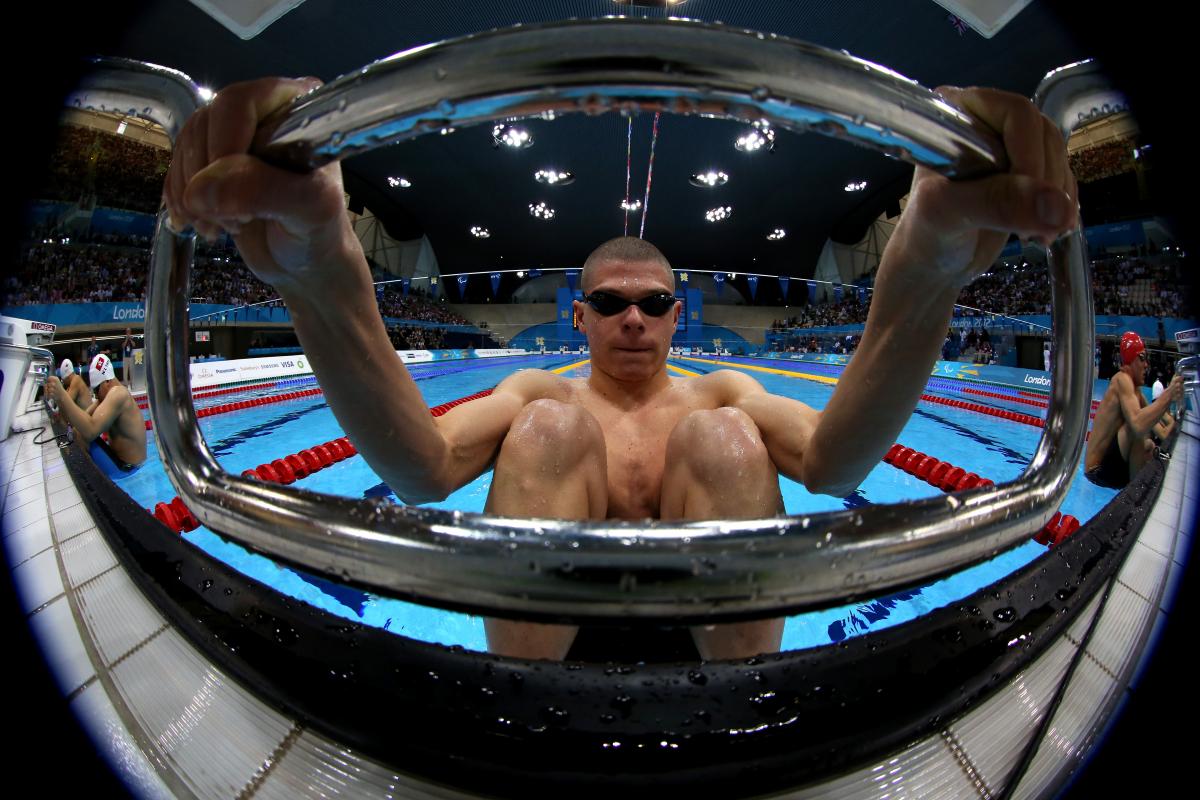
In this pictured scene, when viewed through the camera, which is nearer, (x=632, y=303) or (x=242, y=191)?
(x=242, y=191)

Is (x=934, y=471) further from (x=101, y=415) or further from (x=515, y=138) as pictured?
(x=515, y=138)

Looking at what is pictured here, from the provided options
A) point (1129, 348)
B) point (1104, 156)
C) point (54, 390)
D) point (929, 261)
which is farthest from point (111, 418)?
point (1129, 348)

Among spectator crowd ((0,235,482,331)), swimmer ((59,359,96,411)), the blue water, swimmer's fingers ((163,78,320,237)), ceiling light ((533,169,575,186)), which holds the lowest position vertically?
the blue water

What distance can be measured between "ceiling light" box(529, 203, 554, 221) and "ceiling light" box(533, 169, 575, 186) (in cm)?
161

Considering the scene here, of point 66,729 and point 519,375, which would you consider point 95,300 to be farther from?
point 66,729

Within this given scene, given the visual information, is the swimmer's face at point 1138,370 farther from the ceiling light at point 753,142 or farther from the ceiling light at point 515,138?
the ceiling light at point 753,142

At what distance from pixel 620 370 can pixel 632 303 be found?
22 cm

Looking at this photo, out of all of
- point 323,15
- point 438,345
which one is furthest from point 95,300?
point 438,345

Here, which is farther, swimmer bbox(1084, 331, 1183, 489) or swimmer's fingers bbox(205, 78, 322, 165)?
swimmer bbox(1084, 331, 1183, 489)

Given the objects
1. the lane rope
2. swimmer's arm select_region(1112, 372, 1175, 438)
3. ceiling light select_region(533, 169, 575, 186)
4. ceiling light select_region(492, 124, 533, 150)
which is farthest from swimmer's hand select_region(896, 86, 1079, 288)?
ceiling light select_region(533, 169, 575, 186)

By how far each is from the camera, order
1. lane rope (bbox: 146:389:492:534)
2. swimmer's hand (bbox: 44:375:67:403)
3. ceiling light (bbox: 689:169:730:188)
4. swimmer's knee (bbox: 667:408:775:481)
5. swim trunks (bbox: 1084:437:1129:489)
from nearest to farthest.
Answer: swimmer's knee (bbox: 667:408:775:481)
swimmer's hand (bbox: 44:375:67:403)
swim trunks (bbox: 1084:437:1129:489)
lane rope (bbox: 146:389:492:534)
ceiling light (bbox: 689:169:730:188)

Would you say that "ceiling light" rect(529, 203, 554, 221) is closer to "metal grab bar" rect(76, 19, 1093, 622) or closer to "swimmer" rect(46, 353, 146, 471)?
"swimmer" rect(46, 353, 146, 471)

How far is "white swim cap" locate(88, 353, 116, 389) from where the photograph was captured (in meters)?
2.69

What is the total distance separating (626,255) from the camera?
1.34m
